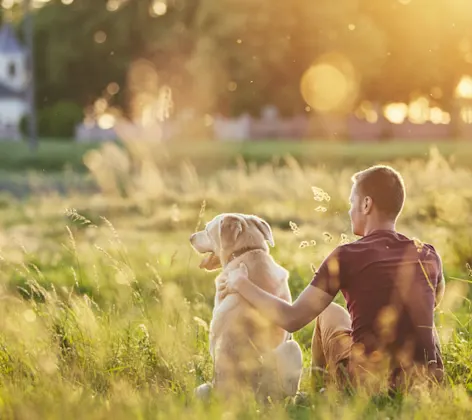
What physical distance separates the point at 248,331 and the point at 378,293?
0.60 metres

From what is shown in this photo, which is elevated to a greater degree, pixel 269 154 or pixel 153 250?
pixel 153 250

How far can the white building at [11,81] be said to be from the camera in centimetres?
9115

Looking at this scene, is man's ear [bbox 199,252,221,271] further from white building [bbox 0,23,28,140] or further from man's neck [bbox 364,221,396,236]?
white building [bbox 0,23,28,140]

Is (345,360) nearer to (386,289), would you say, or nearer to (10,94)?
(386,289)

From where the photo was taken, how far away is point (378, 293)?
178 inches

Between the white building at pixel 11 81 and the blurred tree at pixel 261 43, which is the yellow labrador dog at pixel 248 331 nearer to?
the blurred tree at pixel 261 43

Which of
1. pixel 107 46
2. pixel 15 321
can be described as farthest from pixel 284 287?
pixel 107 46

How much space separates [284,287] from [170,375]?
2.83 feet

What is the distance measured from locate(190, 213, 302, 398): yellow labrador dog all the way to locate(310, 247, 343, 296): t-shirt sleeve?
25 centimetres

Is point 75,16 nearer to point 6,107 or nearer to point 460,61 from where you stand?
point 460,61

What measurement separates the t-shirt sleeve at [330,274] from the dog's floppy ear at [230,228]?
41 centimetres

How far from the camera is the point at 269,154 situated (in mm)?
37500

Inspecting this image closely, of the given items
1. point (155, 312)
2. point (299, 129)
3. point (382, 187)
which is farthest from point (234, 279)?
point (299, 129)

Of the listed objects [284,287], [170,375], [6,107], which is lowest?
[6,107]
